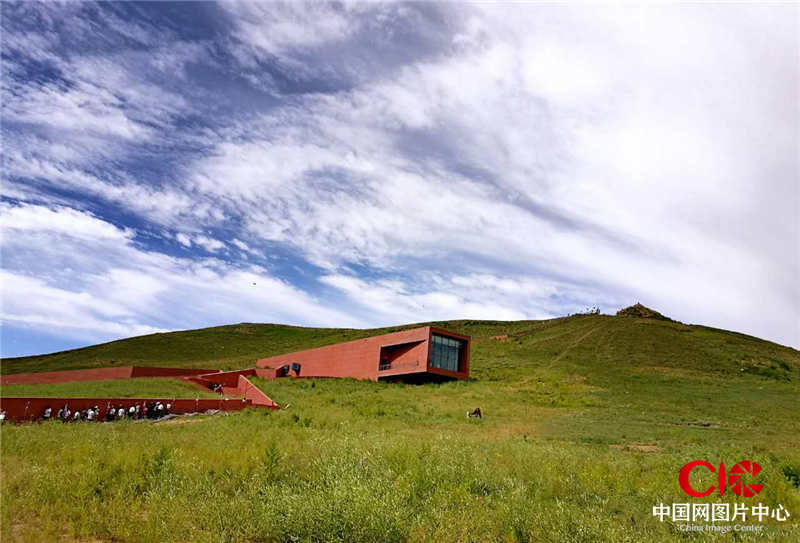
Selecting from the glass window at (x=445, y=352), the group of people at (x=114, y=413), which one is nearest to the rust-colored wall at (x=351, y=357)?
the glass window at (x=445, y=352)

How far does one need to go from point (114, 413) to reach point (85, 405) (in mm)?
1376

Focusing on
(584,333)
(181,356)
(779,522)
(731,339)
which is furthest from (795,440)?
(181,356)

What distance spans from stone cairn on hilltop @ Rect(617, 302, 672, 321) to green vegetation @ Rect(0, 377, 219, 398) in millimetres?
81096

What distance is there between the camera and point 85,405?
24.6 meters

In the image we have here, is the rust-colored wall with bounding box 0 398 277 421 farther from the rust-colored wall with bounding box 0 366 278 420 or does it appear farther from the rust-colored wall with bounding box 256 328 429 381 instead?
the rust-colored wall with bounding box 256 328 429 381

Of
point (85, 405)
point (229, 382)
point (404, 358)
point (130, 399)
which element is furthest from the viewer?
point (404, 358)

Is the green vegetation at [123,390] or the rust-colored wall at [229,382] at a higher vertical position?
the rust-colored wall at [229,382]

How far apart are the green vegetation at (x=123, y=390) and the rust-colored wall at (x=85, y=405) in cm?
801

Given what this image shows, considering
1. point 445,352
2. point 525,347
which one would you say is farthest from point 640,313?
point 445,352

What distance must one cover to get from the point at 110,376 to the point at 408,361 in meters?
32.8

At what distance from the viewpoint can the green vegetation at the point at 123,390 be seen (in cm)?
3494

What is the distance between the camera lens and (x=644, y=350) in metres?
69.2

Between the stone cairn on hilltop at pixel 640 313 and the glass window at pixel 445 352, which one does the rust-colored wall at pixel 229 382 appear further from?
the stone cairn on hilltop at pixel 640 313

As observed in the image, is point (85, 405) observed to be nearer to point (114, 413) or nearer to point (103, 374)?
point (114, 413)
